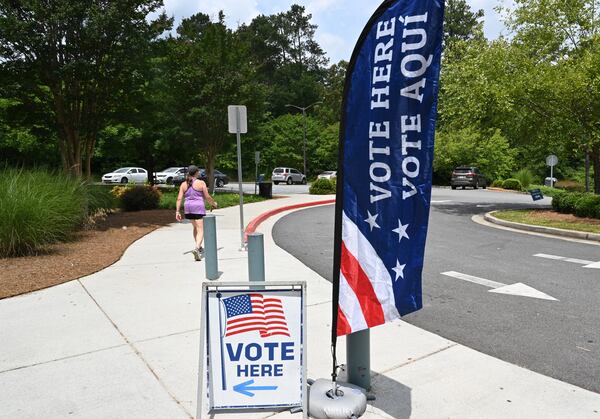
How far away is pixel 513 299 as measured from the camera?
5855 mm

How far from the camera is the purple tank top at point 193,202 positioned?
8531mm

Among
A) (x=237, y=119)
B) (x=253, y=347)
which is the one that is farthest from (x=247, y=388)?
(x=237, y=119)

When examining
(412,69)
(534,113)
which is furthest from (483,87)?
(412,69)

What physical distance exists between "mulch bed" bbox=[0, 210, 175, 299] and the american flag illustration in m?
4.58

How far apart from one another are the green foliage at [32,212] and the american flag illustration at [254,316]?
693 cm

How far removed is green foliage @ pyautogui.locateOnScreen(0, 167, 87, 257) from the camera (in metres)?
8.25

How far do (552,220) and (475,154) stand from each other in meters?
30.3

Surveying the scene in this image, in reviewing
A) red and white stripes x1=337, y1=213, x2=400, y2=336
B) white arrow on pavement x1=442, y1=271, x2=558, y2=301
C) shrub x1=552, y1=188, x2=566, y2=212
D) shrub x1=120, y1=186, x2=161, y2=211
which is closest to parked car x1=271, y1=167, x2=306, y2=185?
shrub x1=120, y1=186, x2=161, y2=211

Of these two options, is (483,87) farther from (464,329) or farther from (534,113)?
(464,329)

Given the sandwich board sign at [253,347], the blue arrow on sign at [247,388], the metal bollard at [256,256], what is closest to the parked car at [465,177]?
the metal bollard at [256,256]

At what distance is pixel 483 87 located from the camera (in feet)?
47.3

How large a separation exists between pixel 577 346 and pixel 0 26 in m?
12.7

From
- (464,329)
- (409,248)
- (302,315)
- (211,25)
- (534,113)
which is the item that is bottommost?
(464,329)

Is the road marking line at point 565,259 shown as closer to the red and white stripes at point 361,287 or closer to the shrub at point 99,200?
the red and white stripes at point 361,287
